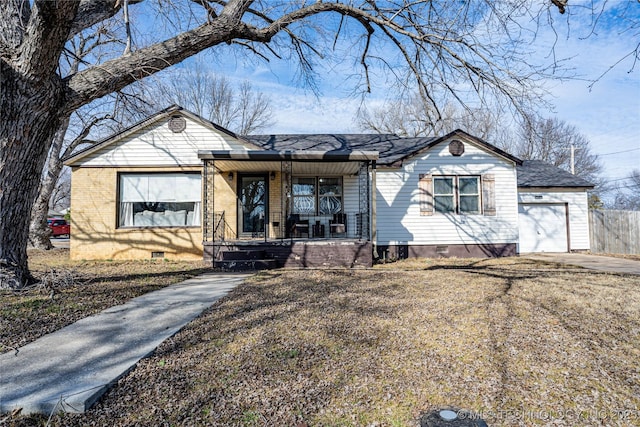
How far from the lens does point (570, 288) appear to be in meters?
5.98

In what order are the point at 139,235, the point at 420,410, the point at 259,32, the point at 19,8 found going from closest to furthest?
the point at 420,410, the point at 19,8, the point at 259,32, the point at 139,235

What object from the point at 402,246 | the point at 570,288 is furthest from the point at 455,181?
the point at 570,288

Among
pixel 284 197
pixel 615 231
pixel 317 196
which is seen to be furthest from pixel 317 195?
pixel 615 231

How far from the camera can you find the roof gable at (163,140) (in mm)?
11016

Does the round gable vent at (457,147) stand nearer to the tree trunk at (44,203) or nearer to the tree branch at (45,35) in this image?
the tree branch at (45,35)

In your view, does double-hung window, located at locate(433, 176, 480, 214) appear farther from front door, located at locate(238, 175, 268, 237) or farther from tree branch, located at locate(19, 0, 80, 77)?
tree branch, located at locate(19, 0, 80, 77)

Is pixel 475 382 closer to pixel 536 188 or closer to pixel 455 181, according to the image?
pixel 455 181

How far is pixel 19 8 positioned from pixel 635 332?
965 cm

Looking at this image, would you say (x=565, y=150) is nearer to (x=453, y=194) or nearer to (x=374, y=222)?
(x=453, y=194)

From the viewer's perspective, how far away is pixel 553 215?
523 inches

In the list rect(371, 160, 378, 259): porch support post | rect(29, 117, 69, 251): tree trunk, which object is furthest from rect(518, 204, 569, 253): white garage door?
rect(29, 117, 69, 251): tree trunk

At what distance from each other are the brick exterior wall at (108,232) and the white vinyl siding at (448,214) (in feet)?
21.3

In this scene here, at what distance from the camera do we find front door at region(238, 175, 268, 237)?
11453 millimetres

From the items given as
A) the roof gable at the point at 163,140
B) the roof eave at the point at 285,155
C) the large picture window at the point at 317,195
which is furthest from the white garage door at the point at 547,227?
the roof gable at the point at 163,140
